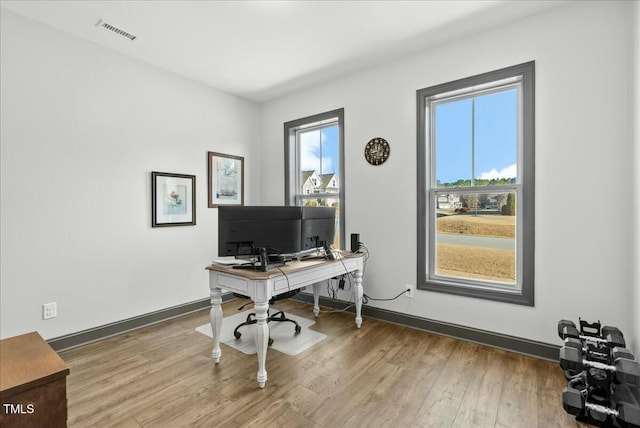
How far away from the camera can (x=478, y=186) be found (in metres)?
2.87

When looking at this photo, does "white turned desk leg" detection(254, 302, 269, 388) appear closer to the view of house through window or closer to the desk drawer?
the desk drawer

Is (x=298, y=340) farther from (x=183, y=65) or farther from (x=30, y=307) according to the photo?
(x=183, y=65)

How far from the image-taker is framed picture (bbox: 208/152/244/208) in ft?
13.0

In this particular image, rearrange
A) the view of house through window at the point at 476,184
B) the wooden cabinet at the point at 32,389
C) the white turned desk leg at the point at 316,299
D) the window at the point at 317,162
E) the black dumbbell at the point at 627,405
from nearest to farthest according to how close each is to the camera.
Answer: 1. the wooden cabinet at the point at 32,389
2. the black dumbbell at the point at 627,405
3. the view of house through window at the point at 476,184
4. the white turned desk leg at the point at 316,299
5. the window at the point at 317,162

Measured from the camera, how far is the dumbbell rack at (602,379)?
1614 millimetres

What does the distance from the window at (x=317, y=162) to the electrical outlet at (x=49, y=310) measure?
8.94 feet

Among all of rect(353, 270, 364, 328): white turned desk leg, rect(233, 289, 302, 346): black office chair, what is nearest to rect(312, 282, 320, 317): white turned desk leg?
rect(233, 289, 302, 346): black office chair

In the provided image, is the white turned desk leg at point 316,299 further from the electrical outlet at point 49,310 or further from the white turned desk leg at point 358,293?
the electrical outlet at point 49,310

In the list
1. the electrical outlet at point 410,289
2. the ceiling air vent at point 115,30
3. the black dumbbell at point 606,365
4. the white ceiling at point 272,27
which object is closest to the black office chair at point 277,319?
the electrical outlet at point 410,289

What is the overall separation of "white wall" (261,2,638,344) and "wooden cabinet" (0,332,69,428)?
2877 millimetres

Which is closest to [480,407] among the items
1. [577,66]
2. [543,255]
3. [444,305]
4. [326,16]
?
[444,305]

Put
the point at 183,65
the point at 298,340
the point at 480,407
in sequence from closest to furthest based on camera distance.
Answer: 1. the point at 480,407
2. the point at 298,340
3. the point at 183,65

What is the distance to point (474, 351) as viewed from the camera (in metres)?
2.66

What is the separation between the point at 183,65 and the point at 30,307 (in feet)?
9.05
